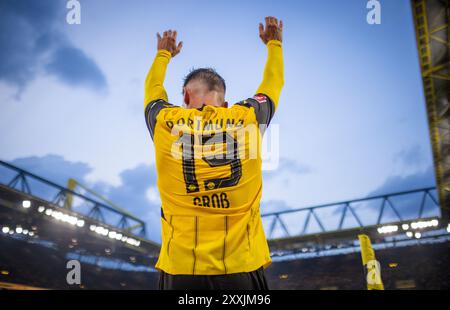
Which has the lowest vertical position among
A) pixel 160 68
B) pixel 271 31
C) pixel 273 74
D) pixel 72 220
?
pixel 273 74

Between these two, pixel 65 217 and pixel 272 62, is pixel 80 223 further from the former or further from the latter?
pixel 272 62

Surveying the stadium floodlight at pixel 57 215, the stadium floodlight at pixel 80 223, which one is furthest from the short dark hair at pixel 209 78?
the stadium floodlight at pixel 80 223

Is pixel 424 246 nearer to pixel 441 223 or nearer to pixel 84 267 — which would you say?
pixel 441 223

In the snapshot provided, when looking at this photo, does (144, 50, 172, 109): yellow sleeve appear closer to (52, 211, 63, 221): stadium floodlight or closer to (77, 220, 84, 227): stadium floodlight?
(52, 211, 63, 221): stadium floodlight

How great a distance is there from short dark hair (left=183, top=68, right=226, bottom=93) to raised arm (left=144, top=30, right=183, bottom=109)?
16 centimetres

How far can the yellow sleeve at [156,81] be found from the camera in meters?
1.81

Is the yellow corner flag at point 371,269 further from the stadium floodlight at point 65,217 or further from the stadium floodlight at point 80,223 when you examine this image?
the stadium floodlight at point 65,217

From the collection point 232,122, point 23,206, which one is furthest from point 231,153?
point 23,206

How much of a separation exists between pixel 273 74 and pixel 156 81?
66 centimetres

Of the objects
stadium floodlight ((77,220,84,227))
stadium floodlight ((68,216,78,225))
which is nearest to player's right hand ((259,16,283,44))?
stadium floodlight ((68,216,78,225))

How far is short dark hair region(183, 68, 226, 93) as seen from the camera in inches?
70.2

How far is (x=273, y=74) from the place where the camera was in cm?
183

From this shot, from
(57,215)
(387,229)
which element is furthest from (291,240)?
(57,215)

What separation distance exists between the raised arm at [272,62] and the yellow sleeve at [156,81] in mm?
539
